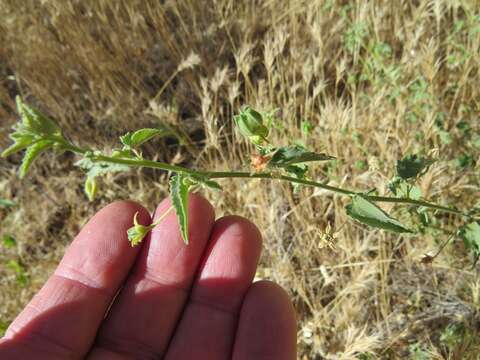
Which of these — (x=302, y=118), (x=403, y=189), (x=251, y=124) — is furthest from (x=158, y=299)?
(x=302, y=118)

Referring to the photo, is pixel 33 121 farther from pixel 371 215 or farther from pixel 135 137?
pixel 371 215

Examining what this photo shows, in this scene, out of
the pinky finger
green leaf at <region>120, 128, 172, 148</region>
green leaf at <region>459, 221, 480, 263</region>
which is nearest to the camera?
green leaf at <region>120, 128, 172, 148</region>

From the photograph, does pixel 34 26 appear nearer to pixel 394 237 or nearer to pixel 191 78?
pixel 191 78

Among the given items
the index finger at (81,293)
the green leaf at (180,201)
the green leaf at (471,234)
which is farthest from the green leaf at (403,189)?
the index finger at (81,293)

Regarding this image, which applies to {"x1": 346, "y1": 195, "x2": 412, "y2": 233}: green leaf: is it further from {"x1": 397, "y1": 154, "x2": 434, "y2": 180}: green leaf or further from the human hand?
the human hand

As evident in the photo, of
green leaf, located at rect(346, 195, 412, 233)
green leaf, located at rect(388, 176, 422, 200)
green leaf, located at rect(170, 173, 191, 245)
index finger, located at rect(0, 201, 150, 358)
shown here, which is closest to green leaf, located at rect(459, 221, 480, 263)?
green leaf, located at rect(388, 176, 422, 200)

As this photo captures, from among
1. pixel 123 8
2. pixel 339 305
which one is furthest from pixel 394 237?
pixel 123 8
